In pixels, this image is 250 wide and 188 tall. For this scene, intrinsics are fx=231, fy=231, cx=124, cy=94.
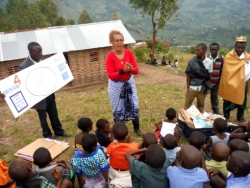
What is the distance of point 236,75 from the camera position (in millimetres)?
4438

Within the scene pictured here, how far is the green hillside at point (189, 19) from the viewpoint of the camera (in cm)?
7194

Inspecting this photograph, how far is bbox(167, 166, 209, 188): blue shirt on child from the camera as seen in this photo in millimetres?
2041

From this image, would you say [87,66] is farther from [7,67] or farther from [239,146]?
[239,146]

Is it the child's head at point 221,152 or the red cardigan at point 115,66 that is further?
the red cardigan at point 115,66

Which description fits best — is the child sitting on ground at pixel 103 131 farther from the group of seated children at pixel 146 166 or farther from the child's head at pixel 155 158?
the child's head at pixel 155 158

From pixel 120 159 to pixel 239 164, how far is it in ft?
4.04

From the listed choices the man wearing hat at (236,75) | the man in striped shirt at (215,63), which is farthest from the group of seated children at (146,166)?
the man in striped shirt at (215,63)

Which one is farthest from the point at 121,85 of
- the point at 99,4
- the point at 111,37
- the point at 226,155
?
the point at 99,4

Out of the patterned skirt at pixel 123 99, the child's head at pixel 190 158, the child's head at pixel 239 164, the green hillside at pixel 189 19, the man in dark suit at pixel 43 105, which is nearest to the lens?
the child's head at pixel 239 164

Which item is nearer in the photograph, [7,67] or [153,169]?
[153,169]

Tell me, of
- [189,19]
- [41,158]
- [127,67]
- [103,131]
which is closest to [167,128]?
[103,131]

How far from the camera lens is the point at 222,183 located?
7.23 feet

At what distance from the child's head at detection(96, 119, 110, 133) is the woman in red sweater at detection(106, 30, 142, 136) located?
0.53 meters

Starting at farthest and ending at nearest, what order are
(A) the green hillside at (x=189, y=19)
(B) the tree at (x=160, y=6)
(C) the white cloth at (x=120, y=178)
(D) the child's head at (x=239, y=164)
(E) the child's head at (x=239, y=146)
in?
(A) the green hillside at (x=189, y=19) → (B) the tree at (x=160, y=6) → (C) the white cloth at (x=120, y=178) → (E) the child's head at (x=239, y=146) → (D) the child's head at (x=239, y=164)
